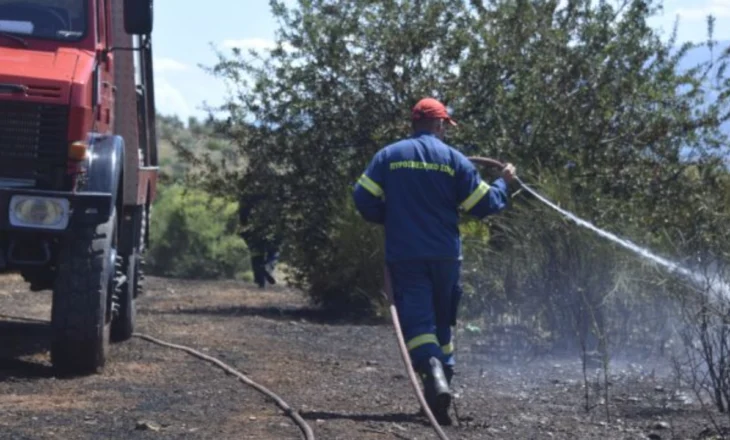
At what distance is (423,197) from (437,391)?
3.68 ft

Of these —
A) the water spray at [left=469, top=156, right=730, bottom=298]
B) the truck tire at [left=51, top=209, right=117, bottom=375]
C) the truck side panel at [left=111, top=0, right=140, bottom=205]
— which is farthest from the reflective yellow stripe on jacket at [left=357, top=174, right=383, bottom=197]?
the truck side panel at [left=111, top=0, right=140, bottom=205]

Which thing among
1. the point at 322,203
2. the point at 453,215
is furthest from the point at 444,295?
the point at 322,203

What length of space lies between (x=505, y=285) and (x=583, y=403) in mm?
2768

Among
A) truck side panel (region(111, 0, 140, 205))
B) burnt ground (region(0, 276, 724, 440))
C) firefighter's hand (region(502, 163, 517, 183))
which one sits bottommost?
burnt ground (region(0, 276, 724, 440))

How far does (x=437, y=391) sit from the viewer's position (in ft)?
25.9

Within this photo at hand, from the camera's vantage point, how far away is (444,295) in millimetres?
8328

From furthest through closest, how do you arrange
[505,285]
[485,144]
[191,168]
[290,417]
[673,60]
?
[191,168] → [673,60] → [485,144] → [505,285] → [290,417]

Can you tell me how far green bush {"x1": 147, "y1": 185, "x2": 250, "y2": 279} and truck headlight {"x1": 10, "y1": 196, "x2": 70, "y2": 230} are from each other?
1376cm

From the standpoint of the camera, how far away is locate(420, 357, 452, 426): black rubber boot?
7879mm

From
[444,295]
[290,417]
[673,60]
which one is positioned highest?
[673,60]

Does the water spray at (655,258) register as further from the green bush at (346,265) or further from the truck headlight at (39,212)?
the green bush at (346,265)

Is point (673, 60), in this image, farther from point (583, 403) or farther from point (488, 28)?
point (583, 403)

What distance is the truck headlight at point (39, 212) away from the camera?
8.55 metres

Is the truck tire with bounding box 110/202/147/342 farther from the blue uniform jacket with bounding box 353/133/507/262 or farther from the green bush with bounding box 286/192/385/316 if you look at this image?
the blue uniform jacket with bounding box 353/133/507/262
